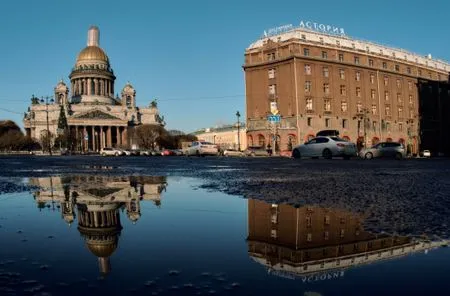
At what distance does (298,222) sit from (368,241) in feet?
3.08

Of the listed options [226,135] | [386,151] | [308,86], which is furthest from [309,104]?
[226,135]

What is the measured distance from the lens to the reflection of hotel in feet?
9.13

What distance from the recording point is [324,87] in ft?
213

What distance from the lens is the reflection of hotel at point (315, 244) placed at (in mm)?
2783

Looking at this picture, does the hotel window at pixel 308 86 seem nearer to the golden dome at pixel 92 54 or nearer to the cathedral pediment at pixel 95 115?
the cathedral pediment at pixel 95 115

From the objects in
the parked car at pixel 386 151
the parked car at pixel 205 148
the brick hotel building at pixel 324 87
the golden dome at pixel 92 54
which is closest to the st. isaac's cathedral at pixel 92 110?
the golden dome at pixel 92 54

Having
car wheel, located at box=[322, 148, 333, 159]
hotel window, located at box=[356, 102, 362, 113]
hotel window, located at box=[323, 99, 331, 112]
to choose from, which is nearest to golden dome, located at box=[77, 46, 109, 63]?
hotel window, located at box=[323, 99, 331, 112]

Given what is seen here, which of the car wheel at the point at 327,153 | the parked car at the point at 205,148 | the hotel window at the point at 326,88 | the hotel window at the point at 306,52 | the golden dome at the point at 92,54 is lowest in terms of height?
the car wheel at the point at 327,153

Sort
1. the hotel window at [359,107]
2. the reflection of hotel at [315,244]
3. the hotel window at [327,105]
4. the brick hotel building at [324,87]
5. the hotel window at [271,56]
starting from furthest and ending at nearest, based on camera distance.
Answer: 1. the hotel window at [359,107]
2. the hotel window at [327,105]
3. the hotel window at [271,56]
4. the brick hotel building at [324,87]
5. the reflection of hotel at [315,244]

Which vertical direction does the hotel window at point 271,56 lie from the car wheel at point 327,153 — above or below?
above

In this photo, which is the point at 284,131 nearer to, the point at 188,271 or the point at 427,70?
the point at 427,70

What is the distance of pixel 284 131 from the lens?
62844 mm

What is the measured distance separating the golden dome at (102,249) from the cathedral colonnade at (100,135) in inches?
4391

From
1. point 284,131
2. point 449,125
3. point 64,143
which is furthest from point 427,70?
point 64,143
